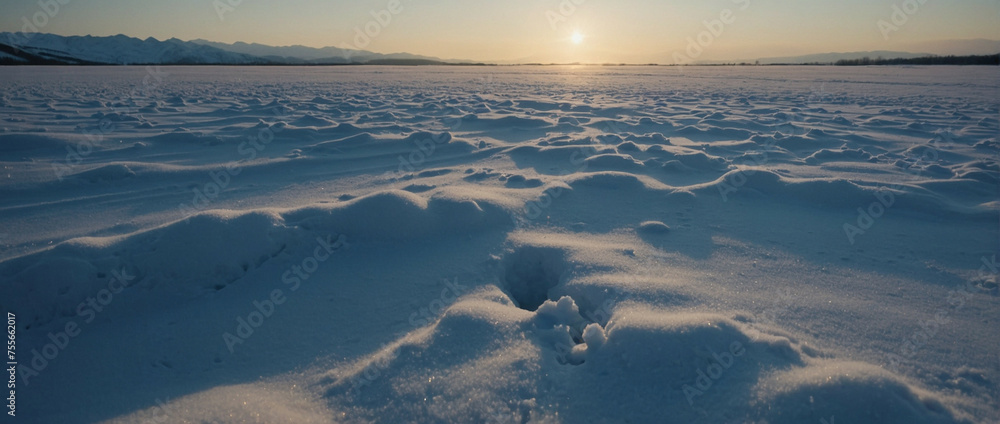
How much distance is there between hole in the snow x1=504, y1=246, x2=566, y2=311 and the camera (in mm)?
2355

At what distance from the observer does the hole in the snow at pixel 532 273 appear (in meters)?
2.36

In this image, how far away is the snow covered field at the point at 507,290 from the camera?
147 cm

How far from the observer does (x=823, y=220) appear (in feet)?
9.85

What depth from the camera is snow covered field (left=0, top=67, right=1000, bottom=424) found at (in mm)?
1475

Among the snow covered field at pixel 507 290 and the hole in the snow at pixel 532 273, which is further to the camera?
the hole in the snow at pixel 532 273

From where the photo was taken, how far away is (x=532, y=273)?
97.5 inches

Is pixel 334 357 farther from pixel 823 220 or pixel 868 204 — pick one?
pixel 868 204

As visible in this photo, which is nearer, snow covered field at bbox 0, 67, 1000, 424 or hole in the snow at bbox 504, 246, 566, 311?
snow covered field at bbox 0, 67, 1000, 424

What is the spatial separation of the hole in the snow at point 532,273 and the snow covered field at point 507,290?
0.02m

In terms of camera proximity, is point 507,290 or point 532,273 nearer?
point 507,290

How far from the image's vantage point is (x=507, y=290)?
2311 mm

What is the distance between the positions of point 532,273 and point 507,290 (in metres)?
0.24

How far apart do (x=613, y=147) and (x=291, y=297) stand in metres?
4.04

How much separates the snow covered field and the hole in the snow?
16 mm
